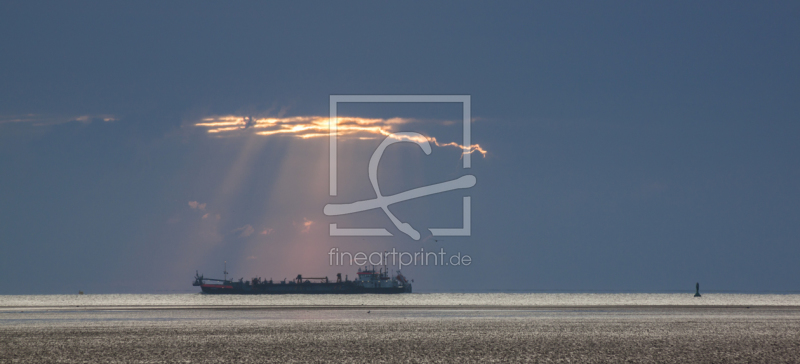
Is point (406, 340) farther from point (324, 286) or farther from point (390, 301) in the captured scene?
point (324, 286)

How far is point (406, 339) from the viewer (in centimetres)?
2848

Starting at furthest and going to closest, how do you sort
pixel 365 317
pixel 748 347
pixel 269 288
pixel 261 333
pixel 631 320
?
1. pixel 269 288
2. pixel 365 317
3. pixel 631 320
4. pixel 261 333
5. pixel 748 347

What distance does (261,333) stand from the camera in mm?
31266

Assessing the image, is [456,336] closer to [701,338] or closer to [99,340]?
A: [701,338]

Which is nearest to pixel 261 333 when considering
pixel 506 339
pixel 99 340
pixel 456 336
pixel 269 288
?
pixel 99 340

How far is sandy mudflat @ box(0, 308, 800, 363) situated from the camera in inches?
918

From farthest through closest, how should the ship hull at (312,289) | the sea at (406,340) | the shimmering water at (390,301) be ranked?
the ship hull at (312,289)
the shimmering water at (390,301)
the sea at (406,340)

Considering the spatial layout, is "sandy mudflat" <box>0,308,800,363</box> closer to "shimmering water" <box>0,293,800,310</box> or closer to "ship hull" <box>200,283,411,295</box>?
"shimmering water" <box>0,293,800,310</box>

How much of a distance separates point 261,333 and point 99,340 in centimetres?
703

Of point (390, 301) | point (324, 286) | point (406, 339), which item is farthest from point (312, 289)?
point (406, 339)

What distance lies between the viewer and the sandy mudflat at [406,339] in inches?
918

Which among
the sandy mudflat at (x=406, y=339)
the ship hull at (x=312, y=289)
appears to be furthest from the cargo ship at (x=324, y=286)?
the sandy mudflat at (x=406, y=339)

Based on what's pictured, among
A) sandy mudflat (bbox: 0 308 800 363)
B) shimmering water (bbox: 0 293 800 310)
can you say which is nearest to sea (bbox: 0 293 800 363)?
sandy mudflat (bbox: 0 308 800 363)

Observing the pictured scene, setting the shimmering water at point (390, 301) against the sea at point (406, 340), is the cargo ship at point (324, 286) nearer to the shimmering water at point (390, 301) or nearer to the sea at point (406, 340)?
the shimmering water at point (390, 301)
